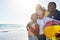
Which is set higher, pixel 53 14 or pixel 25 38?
pixel 53 14

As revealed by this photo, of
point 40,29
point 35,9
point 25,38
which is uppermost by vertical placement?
point 35,9

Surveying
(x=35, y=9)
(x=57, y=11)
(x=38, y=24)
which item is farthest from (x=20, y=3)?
(x=57, y=11)

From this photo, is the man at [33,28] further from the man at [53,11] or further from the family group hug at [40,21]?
the man at [53,11]

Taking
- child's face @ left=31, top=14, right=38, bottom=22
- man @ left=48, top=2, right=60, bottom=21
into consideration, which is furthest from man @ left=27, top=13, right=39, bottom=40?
man @ left=48, top=2, right=60, bottom=21

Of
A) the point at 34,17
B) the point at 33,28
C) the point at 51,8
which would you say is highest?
the point at 51,8

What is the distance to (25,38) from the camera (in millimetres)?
1646

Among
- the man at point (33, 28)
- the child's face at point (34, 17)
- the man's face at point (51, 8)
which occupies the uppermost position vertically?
A: the man's face at point (51, 8)

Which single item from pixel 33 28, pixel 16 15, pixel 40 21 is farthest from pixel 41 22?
pixel 16 15

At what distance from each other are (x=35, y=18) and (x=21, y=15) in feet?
0.63

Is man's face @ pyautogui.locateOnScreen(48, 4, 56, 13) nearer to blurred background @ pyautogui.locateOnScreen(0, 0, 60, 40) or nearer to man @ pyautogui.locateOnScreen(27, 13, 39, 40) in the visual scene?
blurred background @ pyautogui.locateOnScreen(0, 0, 60, 40)

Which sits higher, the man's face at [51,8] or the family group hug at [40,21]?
the man's face at [51,8]

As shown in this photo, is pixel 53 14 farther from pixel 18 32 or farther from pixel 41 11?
pixel 18 32

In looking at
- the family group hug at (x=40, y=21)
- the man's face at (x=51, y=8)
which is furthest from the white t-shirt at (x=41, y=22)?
the man's face at (x=51, y=8)

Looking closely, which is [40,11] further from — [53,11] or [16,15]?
[16,15]
